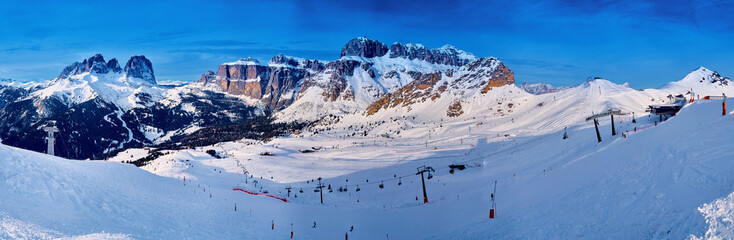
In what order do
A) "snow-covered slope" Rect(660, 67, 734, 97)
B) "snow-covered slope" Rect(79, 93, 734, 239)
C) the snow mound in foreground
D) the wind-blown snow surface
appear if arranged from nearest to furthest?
the snow mound in foreground → "snow-covered slope" Rect(79, 93, 734, 239) → the wind-blown snow surface → "snow-covered slope" Rect(660, 67, 734, 97)

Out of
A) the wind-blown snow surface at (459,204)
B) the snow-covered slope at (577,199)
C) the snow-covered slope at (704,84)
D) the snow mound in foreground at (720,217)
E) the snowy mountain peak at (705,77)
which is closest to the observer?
the snow mound in foreground at (720,217)

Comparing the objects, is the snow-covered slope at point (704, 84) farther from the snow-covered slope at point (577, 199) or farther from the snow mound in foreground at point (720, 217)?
the snow mound in foreground at point (720, 217)

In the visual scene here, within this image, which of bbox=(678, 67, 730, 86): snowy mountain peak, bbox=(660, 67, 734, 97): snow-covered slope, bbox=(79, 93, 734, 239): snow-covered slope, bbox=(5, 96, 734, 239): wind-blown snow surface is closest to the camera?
bbox=(79, 93, 734, 239): snow-covered slope

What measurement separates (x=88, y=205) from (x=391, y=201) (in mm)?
34243

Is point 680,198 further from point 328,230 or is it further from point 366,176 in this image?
point 366,176

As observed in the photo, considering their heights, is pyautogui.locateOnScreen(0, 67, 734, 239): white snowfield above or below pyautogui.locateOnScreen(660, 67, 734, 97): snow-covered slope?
below

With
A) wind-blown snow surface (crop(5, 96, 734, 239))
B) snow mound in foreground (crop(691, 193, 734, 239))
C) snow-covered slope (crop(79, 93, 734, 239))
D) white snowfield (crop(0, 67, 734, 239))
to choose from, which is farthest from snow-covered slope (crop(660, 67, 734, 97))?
snow mound in foreground (crop(691, 193, 734, 239))

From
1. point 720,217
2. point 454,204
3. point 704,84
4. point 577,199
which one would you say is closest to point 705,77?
point 704,84

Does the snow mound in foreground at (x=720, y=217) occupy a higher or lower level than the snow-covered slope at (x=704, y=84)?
lower

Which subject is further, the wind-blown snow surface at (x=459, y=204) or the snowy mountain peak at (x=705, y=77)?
the snowy mountain peak at (x=705, y=77)

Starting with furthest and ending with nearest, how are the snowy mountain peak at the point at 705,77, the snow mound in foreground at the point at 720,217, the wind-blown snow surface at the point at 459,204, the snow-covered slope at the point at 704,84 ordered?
the snowy mountain peak at the point at 705,77, the snow-covered slope at the point at 704,84, the wind-blown snow surface at the point at 459,204, the snow mound in foreground at the point at 720,217

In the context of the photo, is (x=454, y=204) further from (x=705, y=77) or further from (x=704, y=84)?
(x=705, y=77)

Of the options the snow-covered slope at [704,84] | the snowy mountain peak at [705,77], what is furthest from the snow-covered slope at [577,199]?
the snowy mountain peak at [705,77]

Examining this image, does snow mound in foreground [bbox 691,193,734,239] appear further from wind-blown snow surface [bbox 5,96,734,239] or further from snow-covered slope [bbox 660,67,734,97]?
snow-covered slope [bbox 660,67,734,97]
